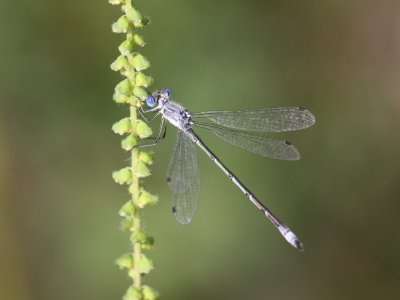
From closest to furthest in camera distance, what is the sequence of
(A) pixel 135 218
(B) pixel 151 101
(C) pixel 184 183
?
(A) pixel 135 218
(B) pixel 151 101
(C) pixel 184 183

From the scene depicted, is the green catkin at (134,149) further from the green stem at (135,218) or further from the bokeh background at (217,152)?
the bokeh background at (217,152)

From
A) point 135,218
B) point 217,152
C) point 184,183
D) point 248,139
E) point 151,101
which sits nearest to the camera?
point 135,218

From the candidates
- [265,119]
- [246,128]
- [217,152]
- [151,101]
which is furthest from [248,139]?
[151,101]

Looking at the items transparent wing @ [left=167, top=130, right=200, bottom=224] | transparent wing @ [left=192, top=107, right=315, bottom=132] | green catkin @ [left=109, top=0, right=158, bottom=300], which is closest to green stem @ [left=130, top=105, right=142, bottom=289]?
green catkin @ [left=109, top=0, right=158, bottom=300]

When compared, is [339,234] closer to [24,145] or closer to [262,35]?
[262,35]

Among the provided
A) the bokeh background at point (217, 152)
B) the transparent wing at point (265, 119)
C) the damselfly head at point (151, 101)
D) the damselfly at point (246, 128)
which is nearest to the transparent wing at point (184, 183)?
the damselfly at point (246, 128)

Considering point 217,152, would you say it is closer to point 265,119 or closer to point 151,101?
point 265,119

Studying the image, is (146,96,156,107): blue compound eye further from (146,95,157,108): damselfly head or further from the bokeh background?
the bokeh background
